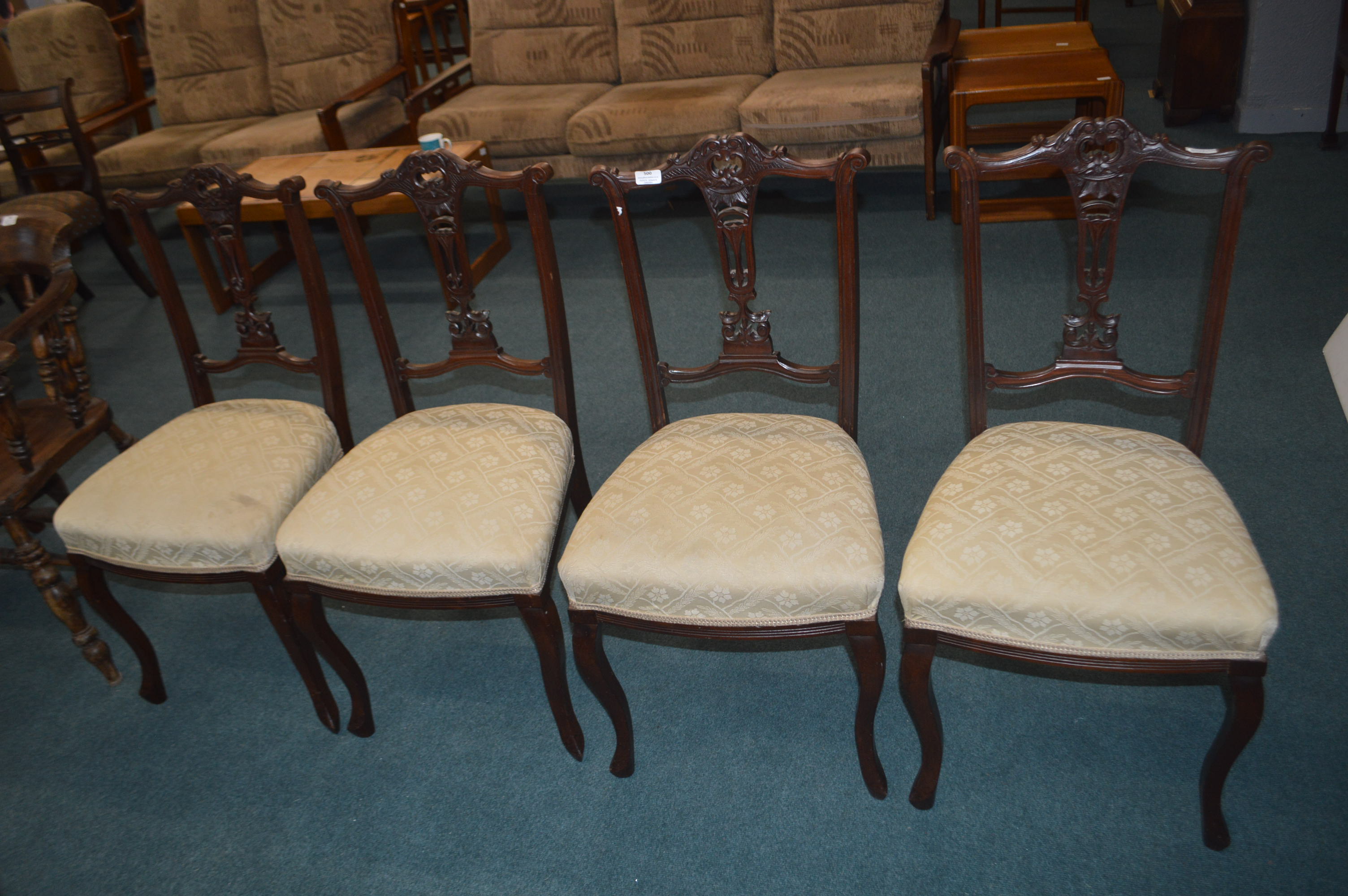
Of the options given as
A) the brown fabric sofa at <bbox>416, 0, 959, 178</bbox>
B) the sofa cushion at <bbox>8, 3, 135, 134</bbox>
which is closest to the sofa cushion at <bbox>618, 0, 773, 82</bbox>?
the brown fabric sofa at <bbox>416, 0, 959, 178</bbox>

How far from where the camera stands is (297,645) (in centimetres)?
172

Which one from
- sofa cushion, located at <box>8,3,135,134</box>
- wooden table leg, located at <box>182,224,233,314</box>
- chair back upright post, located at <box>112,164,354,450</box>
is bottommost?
wooden table leg, located at <box>182,224,233,314</box>

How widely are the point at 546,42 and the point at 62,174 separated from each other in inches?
86.7

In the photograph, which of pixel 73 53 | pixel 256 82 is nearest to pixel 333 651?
pixel 256 82

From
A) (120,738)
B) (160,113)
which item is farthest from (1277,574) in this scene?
(160,113)

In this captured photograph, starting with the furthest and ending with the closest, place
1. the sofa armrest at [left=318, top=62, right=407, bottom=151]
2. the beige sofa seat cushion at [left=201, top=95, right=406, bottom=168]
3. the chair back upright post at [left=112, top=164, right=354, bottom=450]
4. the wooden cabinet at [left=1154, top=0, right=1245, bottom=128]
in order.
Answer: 1. the beige sofa seat cushion at [left=201, top=95, right=406, bottom=168]
2. the sofa armrest at [left=318, top=62, right=407, bottom=151]
3. the wooden cabinet at [left=1154, top=0, right=1245, bottom=128]
4. the chair back upright post at [left=112, top=164, right=354, bottom=450]

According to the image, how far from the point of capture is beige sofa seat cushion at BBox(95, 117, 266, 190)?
412 centimetres

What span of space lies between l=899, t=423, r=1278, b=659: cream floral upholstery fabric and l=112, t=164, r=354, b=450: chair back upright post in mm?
1206

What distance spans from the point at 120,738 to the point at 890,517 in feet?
5.55

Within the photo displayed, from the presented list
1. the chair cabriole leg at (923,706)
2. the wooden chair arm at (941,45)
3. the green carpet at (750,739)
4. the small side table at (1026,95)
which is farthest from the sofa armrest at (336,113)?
the chair cabriole leg at (923,706)

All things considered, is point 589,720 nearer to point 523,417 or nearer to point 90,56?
point 523,417

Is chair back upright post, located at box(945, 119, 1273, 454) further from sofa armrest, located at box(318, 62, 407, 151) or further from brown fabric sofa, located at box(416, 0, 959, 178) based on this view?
sofa armrest, located at box(318, 62, 407, 151)

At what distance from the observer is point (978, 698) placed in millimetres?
1690

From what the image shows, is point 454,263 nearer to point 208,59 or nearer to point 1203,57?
point 1203,57
